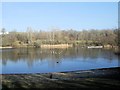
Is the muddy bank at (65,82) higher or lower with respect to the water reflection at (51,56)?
higher

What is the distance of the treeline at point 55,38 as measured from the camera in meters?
56.9

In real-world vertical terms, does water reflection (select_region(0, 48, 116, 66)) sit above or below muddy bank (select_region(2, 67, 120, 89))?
below

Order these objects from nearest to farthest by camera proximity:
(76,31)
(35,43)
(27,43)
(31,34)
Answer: (35,43), (27,43), (31,34), (76,31)

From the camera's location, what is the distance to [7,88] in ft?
25.1

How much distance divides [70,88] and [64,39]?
186 feet

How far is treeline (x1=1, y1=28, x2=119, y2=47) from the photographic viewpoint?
5688 cm

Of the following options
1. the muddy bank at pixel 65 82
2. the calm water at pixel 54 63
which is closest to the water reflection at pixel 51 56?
the calm water at pixel 54 63

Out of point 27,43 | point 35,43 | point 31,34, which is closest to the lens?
point 35,43

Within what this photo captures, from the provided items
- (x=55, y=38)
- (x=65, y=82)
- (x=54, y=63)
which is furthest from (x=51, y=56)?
(x=55, y=38)

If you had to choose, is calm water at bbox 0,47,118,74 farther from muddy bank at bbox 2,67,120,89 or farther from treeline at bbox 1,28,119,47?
treeline at bbox 1,28,119,47

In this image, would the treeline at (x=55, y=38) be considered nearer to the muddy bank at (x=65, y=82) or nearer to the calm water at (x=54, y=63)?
the calm water at (x=54, y=63)

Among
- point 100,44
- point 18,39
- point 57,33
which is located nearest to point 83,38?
point 57,33

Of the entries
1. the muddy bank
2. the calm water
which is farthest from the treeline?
the muddy bank

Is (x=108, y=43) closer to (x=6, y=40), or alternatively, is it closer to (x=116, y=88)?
(x=6, y=40)
